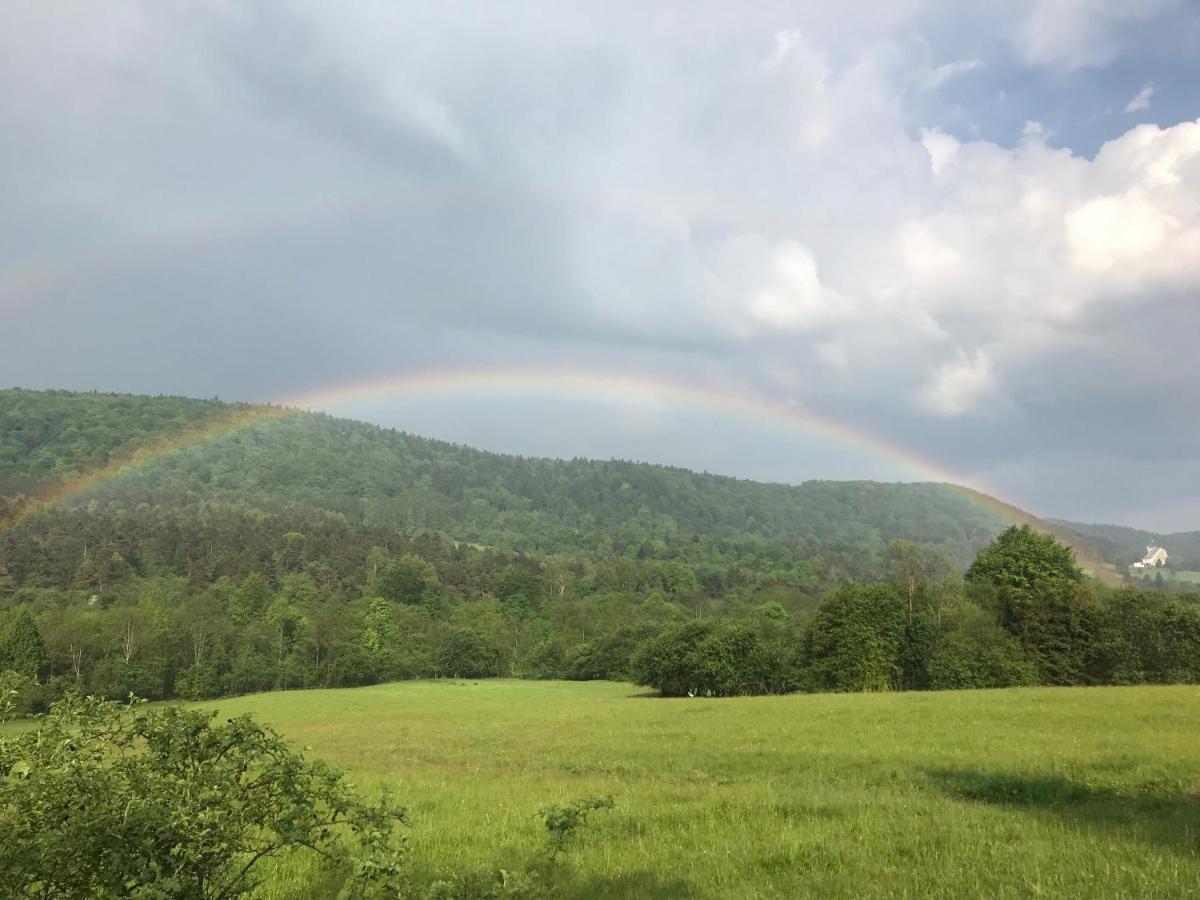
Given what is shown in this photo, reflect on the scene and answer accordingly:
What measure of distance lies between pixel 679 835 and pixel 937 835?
438 cm

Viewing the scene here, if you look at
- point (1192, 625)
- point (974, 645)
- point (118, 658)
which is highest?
point (1192, 625)

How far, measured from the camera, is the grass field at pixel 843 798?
9758mm

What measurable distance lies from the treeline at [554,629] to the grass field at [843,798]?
8943 millimetres

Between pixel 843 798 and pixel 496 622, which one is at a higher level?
pixel 843 798

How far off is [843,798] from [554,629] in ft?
477

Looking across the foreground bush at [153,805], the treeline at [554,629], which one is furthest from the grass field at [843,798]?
the treeline at [554,629]

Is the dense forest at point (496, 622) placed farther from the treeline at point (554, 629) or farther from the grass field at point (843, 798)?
the grass field at point (843, 798)

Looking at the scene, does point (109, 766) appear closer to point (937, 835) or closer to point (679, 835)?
point (679, 835)

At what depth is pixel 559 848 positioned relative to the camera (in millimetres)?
10711

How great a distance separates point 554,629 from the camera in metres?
156

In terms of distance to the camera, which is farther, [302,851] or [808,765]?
[808,765]

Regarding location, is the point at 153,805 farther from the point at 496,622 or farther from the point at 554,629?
the point at 554,629

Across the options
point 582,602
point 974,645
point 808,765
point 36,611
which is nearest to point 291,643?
point 36,611

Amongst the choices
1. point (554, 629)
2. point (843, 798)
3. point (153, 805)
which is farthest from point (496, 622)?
point (153, 805)
